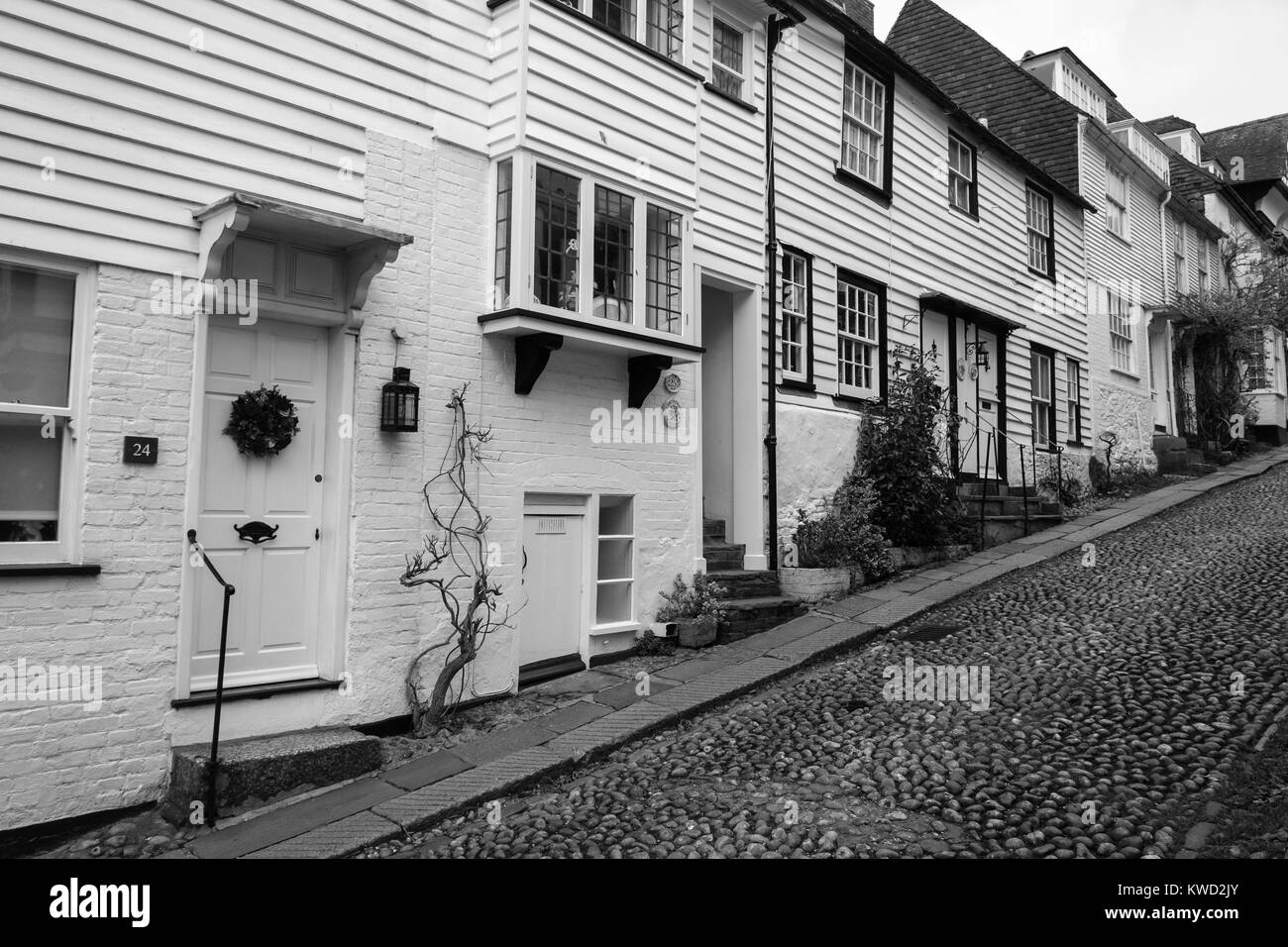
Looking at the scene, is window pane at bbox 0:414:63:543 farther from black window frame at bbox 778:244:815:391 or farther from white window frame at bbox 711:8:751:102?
black window frame at bbox 778:244:815:391

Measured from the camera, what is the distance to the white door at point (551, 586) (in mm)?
7617

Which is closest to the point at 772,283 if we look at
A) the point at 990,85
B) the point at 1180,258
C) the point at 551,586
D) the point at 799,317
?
the point at 799,317

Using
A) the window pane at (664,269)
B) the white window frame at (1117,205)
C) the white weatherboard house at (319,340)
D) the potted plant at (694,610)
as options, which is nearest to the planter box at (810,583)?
the potted plant at (694,610)

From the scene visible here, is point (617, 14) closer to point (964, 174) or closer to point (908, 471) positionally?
point (908, 471)

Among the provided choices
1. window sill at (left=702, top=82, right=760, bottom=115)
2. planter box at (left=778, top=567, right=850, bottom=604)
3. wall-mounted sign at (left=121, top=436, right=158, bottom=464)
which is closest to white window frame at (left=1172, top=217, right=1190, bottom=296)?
window sill at (left=702, top=82, right=760, bottom=115)

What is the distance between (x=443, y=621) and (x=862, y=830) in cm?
350

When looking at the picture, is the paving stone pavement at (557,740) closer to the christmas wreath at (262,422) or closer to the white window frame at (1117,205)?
the christmas wreath at (262,422)

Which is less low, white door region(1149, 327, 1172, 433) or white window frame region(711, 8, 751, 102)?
white window frame region(711, 8, 751, 102)

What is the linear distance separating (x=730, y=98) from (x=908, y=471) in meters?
4.94

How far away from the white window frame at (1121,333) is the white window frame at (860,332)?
9.64 metres

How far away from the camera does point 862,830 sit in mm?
4613

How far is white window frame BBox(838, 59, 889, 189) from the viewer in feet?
39.7

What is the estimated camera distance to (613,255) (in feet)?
26.1

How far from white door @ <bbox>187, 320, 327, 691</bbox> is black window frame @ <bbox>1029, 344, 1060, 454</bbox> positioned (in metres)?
13.4
